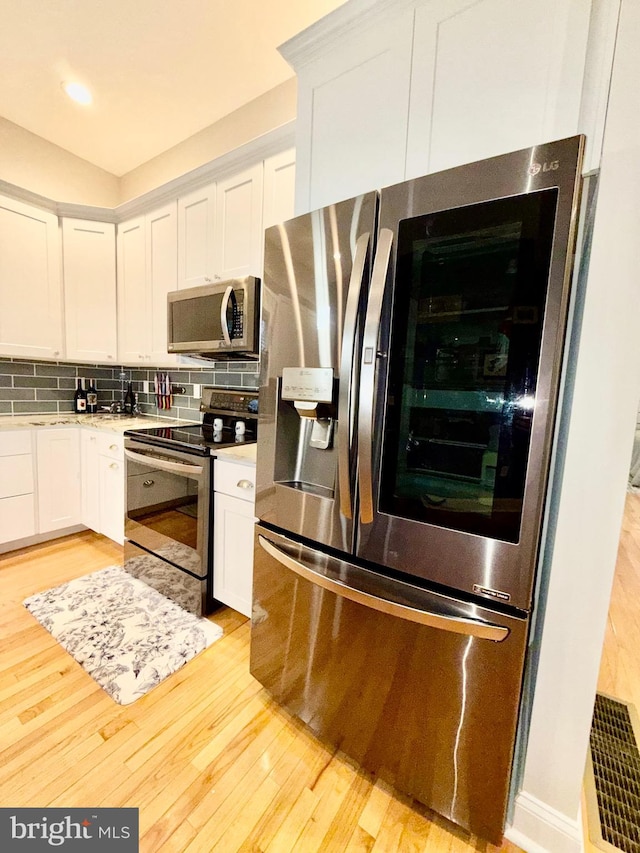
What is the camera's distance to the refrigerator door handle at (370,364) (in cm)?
94

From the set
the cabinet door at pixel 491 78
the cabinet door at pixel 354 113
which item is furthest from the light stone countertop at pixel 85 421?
the cabinet door at pixel 491 78

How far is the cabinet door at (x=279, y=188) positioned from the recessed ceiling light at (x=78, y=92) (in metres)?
1.48

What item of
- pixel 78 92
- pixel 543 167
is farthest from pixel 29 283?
pixel 543 167

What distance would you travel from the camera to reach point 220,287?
6.41 ft

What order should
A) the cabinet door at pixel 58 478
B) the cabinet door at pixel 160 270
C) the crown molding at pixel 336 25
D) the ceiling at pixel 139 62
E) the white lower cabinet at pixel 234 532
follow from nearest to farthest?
the crown molding at pixel 336 25 < the white lower cabinet at pixel 234 532 < the ceiling at pixel 139 62 < the cabinet door at pixel 160 270 < the cabinet door at pixel 58 478

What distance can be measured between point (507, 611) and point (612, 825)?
848mm

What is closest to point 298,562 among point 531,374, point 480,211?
point 531,374

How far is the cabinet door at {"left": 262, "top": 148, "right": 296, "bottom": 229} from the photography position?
1.81 meters

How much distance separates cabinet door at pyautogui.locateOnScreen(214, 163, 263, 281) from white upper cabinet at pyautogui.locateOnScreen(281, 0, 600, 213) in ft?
2.19

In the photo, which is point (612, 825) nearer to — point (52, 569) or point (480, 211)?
point (480, 211)


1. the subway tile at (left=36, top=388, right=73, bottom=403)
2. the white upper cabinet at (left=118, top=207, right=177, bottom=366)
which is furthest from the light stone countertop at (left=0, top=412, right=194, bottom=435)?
the white upper cabinet at (left=118, top=207, right=177, bottom=366)

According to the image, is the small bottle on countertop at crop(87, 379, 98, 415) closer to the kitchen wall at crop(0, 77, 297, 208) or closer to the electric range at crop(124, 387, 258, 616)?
the electric range at crop(124, 387, 258, 616)

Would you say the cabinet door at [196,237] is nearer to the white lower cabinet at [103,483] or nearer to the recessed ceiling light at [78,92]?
the recessed ceiling light at [78,92]

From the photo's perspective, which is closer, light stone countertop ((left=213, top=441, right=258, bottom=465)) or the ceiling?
light stone countertop ((left=213, top=441, right=258, bottom=465))
